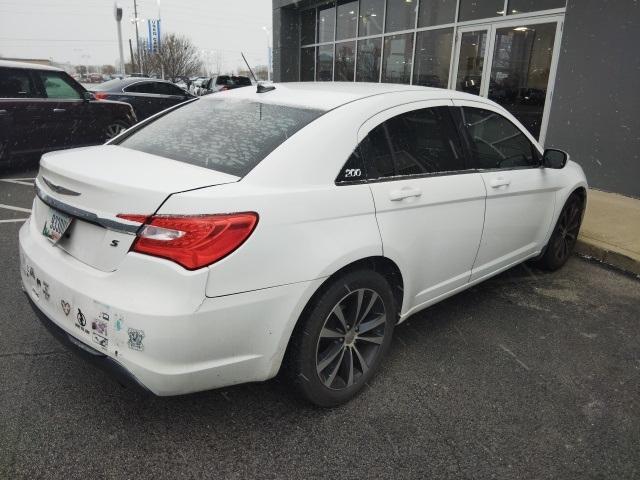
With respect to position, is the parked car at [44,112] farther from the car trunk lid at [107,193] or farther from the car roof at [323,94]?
the car trunk lid at [107,193]

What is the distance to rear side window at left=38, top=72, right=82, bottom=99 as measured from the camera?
819 centimetres

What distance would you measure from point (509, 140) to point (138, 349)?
300cm

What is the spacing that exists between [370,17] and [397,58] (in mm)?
1950

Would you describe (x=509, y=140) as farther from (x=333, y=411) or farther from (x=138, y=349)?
(x=138, y=349)

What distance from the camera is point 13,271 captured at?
164 inches

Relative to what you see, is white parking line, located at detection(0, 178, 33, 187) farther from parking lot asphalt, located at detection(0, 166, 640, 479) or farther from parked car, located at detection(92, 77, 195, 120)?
parking lot asphalt, located at detection(0, 166, 640, 479)

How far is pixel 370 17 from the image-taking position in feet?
44.4

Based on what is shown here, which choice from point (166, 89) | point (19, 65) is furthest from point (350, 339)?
point (166, 89)

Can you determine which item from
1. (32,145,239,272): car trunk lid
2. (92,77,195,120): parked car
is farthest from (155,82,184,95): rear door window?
(32,145,239,272): car trunk lid

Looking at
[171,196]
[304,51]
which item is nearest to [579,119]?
[171,196]

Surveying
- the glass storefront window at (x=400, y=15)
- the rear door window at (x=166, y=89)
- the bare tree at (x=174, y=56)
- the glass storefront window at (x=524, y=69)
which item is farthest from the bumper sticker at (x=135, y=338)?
the bare tree at (x=174, y=56)

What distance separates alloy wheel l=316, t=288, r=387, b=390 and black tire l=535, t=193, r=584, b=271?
234cm

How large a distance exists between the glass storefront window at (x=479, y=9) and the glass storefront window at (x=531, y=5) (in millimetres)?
228

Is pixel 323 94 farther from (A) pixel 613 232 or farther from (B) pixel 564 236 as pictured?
(A) pixel 613 232
